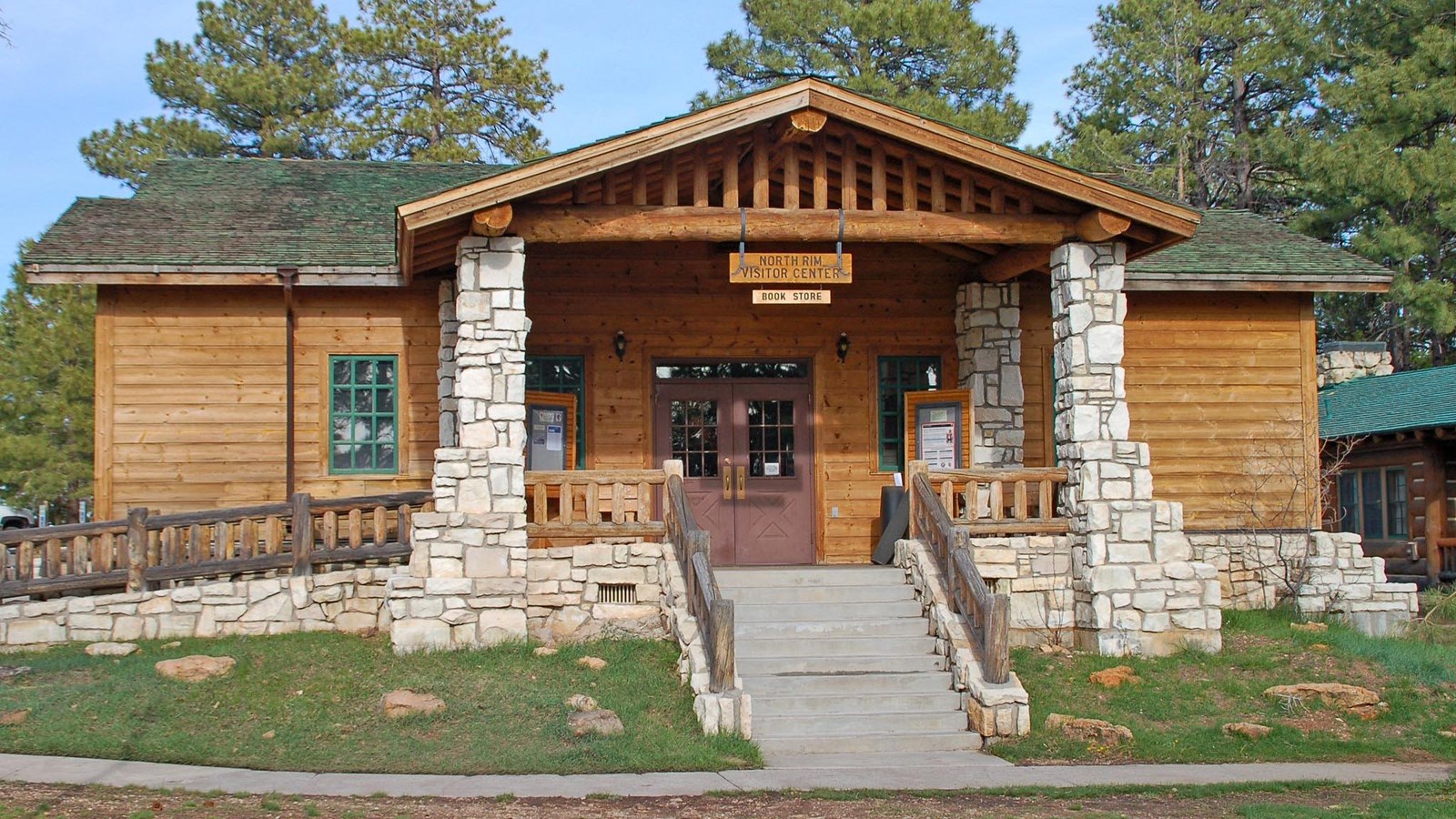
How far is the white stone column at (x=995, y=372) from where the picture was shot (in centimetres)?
1595

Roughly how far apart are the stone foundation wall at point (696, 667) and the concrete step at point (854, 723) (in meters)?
0.23

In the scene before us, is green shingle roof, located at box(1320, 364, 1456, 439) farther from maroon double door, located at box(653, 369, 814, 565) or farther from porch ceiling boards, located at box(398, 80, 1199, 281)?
maroon double door, located at box(653, 369, 814, 565)

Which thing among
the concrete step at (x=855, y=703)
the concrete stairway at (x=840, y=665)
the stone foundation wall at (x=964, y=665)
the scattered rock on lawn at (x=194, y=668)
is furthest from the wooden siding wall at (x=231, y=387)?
the concrete step at (x=855, y=703)

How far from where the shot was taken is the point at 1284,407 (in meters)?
16.9

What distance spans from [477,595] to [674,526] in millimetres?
1967

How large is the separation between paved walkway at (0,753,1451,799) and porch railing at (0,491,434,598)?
4.06 metres

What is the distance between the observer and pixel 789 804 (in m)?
8.78

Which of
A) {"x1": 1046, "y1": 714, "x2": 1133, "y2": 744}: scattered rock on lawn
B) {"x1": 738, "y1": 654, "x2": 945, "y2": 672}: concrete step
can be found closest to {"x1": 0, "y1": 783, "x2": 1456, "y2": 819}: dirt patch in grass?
{"x1": 1046, "y1": 714, "x2": 1133, "y2": 744}: scattered rock on lawn

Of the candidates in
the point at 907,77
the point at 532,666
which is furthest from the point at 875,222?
the point at 907,77

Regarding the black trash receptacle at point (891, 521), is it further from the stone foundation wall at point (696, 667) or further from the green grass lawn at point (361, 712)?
the green grass lawn at point (361, 712)

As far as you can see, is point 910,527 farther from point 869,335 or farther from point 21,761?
point 21,761

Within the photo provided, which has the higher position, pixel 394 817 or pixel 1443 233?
pixel 1443 233

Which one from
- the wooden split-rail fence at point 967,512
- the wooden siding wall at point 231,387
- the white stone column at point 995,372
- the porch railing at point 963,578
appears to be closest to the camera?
the porch railing at point 963,578

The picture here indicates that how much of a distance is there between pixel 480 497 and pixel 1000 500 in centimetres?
523
